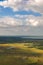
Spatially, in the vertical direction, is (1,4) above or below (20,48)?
above

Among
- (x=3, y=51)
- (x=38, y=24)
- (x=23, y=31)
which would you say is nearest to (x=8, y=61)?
(x=3, y=51)

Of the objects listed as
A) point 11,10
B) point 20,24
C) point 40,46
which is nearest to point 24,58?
point 40,46

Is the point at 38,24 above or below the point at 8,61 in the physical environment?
above

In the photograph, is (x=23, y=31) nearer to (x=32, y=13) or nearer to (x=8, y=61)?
(x=32, y=13)

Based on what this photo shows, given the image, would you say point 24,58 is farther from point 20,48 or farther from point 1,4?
point 1,4

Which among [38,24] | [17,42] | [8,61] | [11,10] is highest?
[11,10]

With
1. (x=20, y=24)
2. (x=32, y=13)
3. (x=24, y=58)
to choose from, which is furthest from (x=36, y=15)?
(x=24, y=58)
